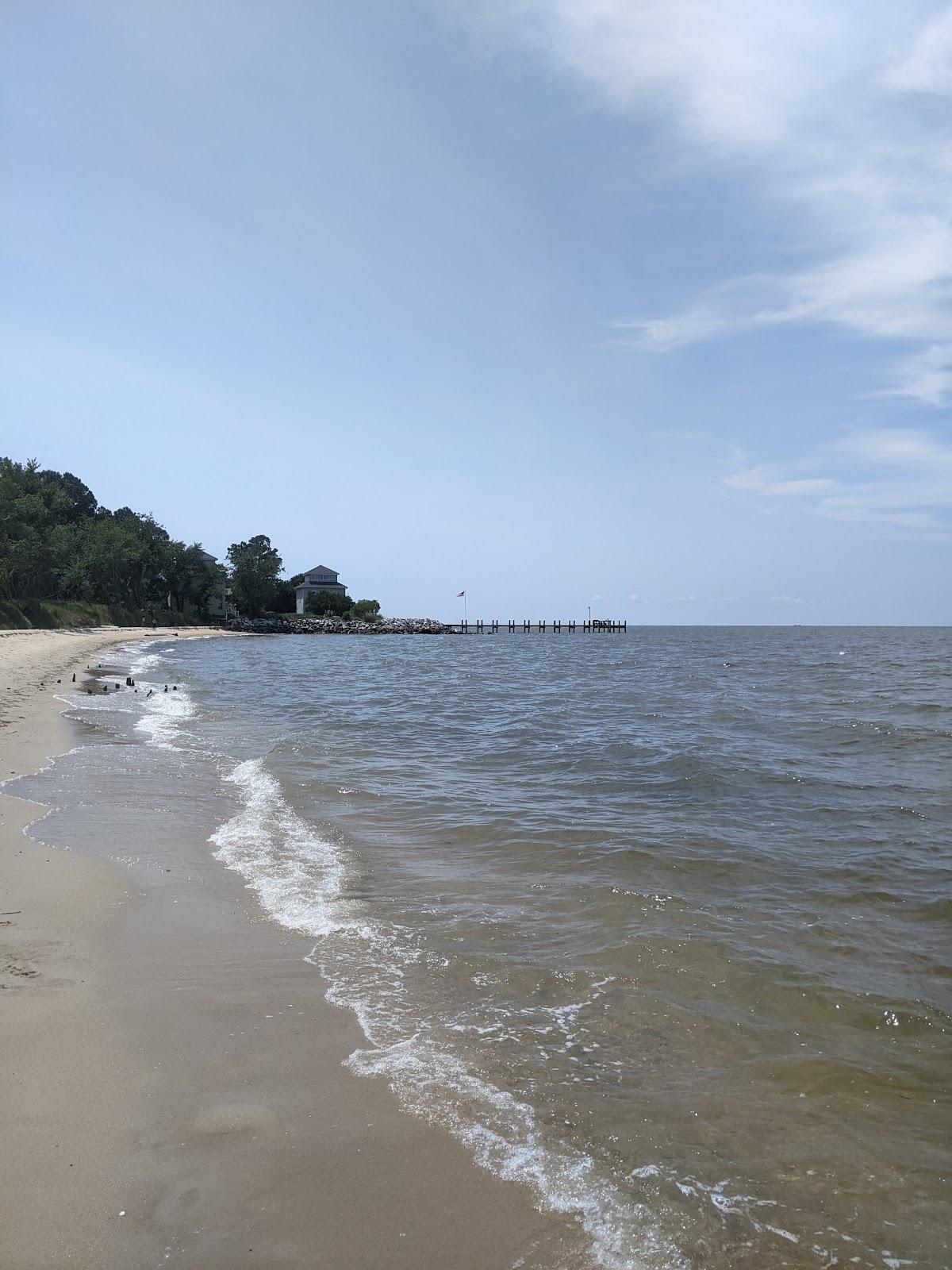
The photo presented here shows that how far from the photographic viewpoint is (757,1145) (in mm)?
3443

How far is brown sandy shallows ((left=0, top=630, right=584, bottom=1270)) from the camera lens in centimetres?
270

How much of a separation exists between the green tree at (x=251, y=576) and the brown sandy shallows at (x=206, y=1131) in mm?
96332

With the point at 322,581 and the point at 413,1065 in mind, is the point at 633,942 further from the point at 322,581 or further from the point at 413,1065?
the point at 322,581

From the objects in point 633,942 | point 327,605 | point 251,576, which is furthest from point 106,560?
point 633,942

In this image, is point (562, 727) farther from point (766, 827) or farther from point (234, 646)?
point (234, 646)

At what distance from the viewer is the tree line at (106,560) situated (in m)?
60.2

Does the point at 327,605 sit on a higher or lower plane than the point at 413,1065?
higher

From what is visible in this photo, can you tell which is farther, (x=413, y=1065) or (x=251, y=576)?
(x=251, y=576)

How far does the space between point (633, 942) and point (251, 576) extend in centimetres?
9740

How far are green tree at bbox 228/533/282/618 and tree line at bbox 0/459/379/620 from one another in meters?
0.10

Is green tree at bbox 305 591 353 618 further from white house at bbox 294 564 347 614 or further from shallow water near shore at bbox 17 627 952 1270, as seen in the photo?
shallow water near shore at bbox 17 627 952 1270

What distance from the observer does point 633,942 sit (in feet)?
18.6

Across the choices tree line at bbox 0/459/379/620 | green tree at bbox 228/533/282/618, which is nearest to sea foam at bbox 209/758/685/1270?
tree line at bbox 0/459/379/620

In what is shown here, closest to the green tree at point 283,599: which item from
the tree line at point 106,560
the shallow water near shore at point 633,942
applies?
the tree line at point 106,560
